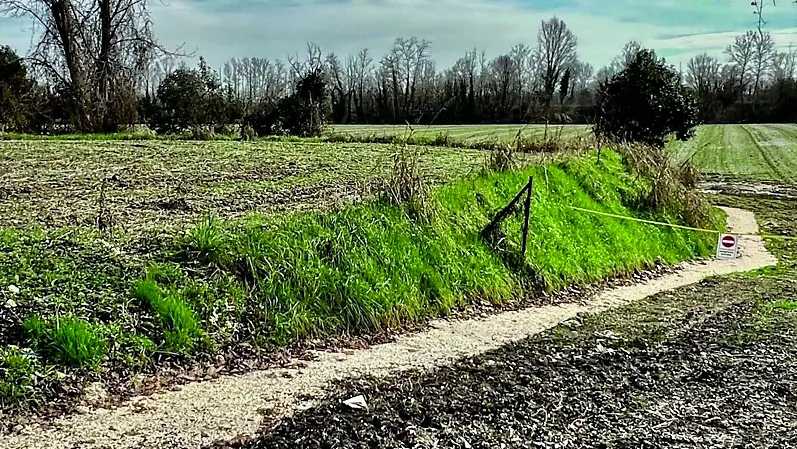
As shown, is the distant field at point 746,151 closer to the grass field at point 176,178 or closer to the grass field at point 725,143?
the grass field at point 725,143

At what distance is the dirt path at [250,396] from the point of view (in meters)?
4.45

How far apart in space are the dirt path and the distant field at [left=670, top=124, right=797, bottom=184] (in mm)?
14931

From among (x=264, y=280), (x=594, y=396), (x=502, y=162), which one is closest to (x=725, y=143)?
(x=502, y=162)

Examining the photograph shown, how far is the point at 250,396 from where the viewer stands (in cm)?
516

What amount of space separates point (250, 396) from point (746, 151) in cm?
3494

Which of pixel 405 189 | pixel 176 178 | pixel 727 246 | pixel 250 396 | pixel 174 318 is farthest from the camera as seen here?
pixel 176 178

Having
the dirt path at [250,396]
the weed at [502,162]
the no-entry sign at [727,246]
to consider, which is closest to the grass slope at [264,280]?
the dirt path at [250,396]

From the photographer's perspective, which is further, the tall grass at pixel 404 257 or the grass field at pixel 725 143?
the grass field at pixel 725 143

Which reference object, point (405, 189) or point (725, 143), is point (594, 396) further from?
point (725, 143)

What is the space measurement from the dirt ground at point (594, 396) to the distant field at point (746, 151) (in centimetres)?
1471

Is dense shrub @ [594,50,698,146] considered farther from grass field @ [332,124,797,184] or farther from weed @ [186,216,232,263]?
weed @ [186,216,232,263]

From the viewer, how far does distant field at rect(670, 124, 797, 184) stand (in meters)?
27.9

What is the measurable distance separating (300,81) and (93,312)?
69.3 feet

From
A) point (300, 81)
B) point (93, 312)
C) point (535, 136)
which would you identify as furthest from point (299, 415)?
point (300, 81)
